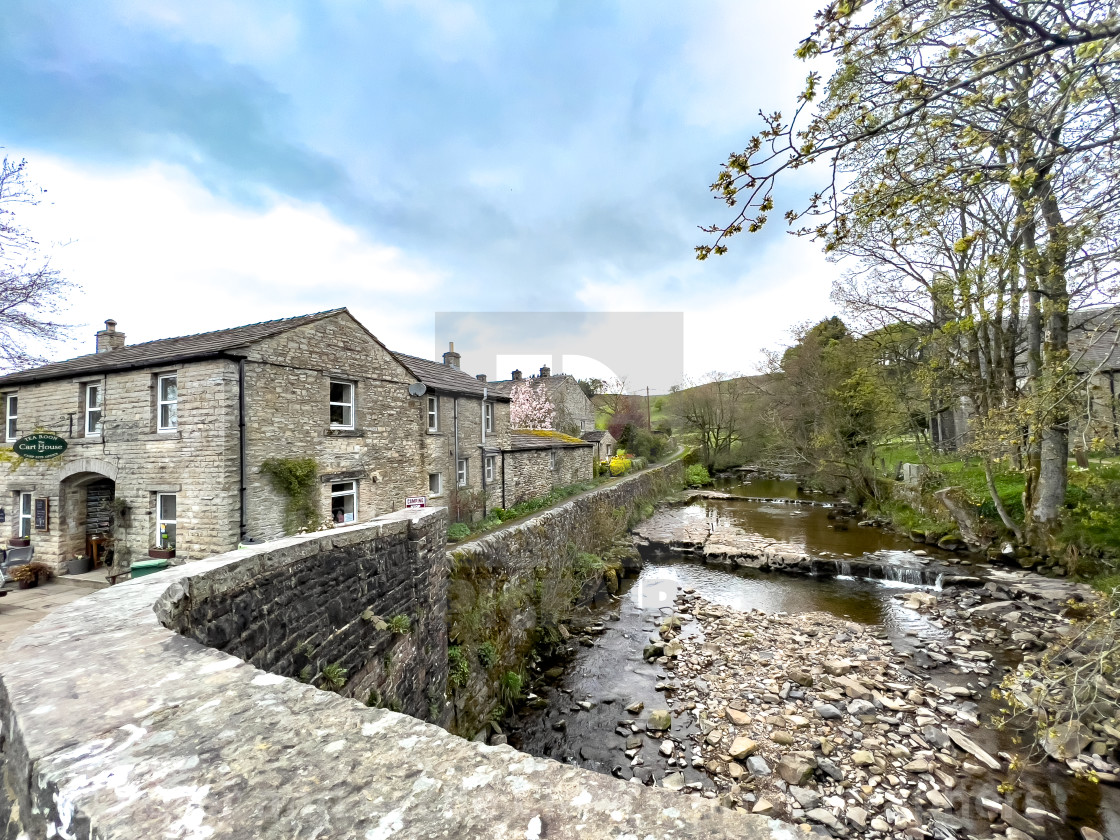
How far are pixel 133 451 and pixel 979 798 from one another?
601 inches

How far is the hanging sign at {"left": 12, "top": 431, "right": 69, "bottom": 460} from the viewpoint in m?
9.16

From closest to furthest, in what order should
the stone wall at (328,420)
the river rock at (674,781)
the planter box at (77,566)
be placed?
the river rock at (674,781), the stone wall at (328,420), the planter box at (77,566)

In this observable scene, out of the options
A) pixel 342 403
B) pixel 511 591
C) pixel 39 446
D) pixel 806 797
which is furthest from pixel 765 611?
pixel 39 446

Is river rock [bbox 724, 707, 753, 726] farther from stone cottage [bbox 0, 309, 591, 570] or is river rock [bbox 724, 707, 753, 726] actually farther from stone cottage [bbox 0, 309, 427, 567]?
stone cottage [bbox 0, 309, 427, 567]

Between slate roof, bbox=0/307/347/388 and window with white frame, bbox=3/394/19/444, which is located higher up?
slate roof, bbox=0/307/347/388

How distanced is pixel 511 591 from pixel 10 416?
13.7 metres

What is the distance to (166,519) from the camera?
980cm

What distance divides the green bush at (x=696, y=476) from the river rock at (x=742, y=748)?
29.0 m

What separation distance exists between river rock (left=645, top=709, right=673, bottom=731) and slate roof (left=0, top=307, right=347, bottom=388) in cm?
1014

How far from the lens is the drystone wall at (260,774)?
1.38m

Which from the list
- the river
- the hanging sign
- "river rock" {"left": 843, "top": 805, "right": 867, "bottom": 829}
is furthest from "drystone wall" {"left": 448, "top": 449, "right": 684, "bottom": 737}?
the hanging sign

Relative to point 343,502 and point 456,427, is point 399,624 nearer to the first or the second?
point 343,502

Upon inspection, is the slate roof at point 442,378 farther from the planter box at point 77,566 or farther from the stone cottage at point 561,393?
the stone cottage at point 561,393

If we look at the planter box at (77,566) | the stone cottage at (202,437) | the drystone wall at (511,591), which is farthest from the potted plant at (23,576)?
the drystone wall at (511,591)
